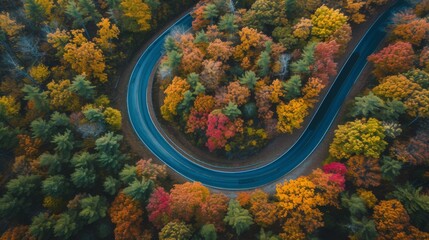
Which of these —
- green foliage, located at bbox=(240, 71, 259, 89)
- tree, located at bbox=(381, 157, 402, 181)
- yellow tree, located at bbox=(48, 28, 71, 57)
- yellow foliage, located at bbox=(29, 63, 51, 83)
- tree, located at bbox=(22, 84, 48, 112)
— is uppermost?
yellow tree, located at bbox=(48, 28, 71, 57)

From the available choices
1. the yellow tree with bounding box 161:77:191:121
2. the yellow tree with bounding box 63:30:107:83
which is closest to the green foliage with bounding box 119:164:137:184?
the yellow tree with bounding box 161:77:191:121

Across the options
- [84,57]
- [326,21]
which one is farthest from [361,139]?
[84,57]

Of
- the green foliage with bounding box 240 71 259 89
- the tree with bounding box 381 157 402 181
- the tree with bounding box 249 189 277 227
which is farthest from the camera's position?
the green foliage with bounding box 240 71 259 89

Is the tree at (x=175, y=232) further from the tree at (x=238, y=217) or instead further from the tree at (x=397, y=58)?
the tree at (x=397, y=58)

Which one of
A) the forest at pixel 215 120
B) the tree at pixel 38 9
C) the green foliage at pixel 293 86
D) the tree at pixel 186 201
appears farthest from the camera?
the tree at pixel 38 9

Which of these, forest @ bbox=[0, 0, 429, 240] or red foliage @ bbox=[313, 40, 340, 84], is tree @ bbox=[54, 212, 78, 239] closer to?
forest @ bbox=[0, 0, 429, 240]

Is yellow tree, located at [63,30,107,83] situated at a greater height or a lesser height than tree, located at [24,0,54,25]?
lesser

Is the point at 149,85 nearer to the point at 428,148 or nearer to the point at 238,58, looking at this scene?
the point at 238,58


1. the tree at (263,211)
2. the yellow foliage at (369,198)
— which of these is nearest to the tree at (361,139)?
the yellow foliage at (369,198)
